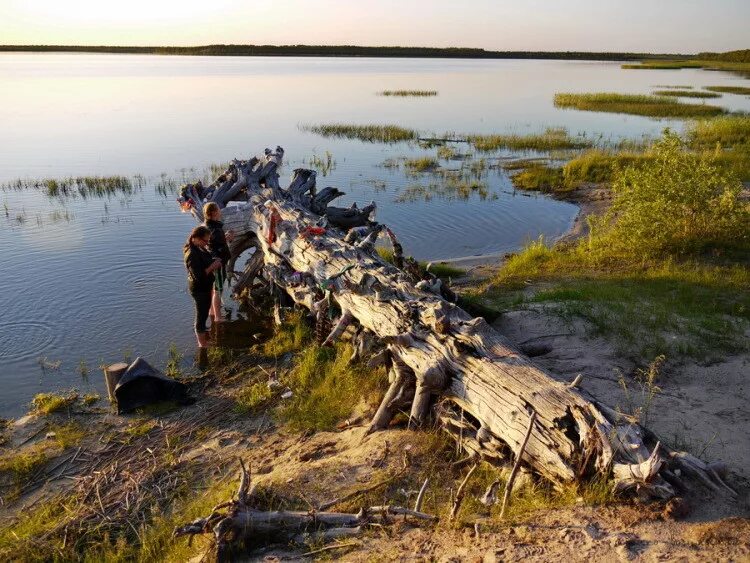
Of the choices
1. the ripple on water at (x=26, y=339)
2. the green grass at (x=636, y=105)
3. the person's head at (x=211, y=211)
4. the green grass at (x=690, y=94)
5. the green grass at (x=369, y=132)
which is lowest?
the ripple on water at (x=26, y=339)

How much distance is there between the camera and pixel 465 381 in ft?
18.4

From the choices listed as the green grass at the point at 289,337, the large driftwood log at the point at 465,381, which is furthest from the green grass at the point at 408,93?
the large driftwood log at the point at 465,381

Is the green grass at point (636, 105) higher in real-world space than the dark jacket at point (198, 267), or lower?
higher

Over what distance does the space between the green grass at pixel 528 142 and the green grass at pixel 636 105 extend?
12628 millimetres

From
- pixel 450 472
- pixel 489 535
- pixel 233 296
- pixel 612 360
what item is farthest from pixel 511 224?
pixel 489 535

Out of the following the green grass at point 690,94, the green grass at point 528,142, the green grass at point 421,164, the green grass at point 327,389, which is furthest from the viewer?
the green grass at point 690,94

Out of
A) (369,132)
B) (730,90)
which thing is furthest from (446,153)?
(730,90)

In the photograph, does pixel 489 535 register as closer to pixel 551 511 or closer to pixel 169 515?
pixel 551 511

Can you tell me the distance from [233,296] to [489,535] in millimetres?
8571

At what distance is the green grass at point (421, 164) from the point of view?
962 inches

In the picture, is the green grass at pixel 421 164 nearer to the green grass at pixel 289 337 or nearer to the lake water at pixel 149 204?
the lake water at pixel 149 204

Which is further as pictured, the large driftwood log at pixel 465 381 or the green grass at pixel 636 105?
the green grass at pixel 636 105

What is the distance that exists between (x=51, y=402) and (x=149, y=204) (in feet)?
40.0

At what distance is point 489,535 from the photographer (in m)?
4.08
